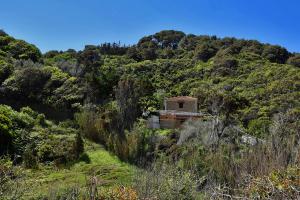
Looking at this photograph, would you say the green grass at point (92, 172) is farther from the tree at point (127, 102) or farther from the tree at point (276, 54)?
the tree at point (276, 54)

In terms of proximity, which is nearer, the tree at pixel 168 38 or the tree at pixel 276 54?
the tree at pixel 276 54

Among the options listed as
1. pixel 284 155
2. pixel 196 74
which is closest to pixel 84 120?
pixel 284 155

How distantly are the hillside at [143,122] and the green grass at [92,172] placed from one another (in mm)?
160

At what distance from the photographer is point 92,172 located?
1875 centimetres

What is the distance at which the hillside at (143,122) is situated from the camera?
14.9 meters

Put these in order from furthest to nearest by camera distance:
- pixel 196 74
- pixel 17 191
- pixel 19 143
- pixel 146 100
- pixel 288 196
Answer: pixel 196 74, pixel 146 100, pixel 19 143, pixel 17 191, pixel 288 196

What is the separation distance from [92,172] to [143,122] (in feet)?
34.4

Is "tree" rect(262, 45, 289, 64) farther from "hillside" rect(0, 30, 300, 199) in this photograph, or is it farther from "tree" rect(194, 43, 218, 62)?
"tree" rect(194, 43, 218, 62)

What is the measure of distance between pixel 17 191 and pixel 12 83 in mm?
21859

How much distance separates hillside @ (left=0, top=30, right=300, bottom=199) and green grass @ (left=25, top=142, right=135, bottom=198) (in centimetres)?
16

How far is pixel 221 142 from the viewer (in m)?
22.2

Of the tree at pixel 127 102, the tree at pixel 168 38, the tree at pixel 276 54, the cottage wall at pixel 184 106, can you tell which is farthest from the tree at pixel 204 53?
the tree at pixel 127 102

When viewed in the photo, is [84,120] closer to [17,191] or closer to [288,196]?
[17,191]

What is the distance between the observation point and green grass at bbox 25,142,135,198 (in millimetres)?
16469
